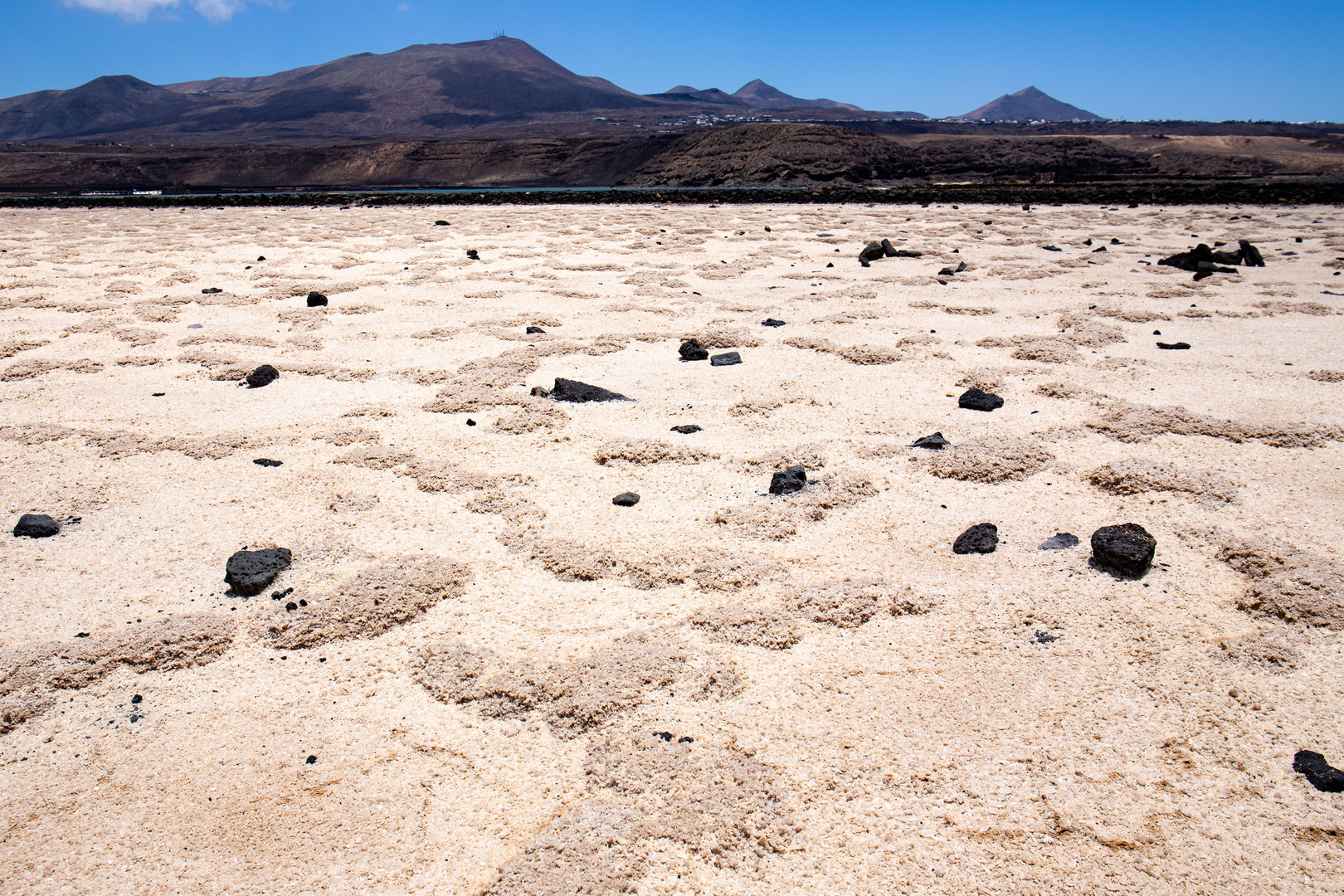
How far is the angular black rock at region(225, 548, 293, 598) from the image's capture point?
265 cm

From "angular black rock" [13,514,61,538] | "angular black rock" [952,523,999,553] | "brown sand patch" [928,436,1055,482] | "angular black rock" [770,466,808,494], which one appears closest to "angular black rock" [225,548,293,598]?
"angular black rock" [13,514,61,538]

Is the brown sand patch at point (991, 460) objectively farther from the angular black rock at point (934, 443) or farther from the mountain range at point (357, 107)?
the mountain range at point (357, 107)

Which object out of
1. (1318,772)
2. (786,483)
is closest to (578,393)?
(786,483)

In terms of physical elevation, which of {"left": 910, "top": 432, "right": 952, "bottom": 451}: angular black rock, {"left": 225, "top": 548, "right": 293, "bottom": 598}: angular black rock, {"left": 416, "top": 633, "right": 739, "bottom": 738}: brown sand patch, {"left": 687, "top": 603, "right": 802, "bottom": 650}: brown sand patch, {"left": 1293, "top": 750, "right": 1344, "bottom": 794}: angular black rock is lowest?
{"left": 1293, "top": 750, "right": 1344, "bottom": 794}: angular black rock

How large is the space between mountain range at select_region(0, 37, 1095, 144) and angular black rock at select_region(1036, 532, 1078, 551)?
415ft

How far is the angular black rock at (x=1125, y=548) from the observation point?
264 cm

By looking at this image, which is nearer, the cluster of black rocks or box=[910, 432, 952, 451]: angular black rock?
the cluster of black rocks

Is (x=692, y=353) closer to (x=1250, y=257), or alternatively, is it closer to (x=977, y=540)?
(x=977, y=540)

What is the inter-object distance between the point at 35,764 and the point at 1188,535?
381 centimetres

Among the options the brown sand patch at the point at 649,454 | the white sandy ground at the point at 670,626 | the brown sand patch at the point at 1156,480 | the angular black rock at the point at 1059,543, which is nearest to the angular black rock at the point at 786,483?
the white sandy ground at the point at 670,626

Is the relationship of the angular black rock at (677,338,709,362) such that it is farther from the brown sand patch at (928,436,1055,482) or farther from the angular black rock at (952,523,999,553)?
the angular black rock at (952,523,999,553)

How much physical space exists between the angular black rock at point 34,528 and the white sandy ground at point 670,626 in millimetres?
64

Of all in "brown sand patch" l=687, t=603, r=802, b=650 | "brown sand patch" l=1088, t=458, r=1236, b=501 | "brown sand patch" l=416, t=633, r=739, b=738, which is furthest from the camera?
"brown sand patch" l=1088, t=458, r=1236, b=501

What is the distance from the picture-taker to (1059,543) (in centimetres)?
290
